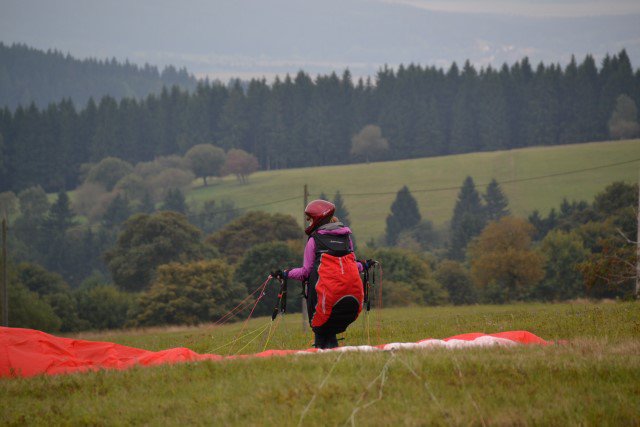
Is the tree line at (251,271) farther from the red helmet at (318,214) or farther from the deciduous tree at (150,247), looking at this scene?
the red helmet at (318,214)

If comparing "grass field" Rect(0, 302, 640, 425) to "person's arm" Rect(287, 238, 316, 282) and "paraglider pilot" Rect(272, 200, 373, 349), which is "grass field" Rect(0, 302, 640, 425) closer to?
"paraglider pilot" Rect(272, 200, 373, 349)

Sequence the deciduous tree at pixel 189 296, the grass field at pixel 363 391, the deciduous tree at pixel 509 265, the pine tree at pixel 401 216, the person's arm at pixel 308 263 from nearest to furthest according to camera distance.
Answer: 1. the grass field at pixel 363 391
2. the person's arm at pixel 308 263
3. the deciduous tree at pixel 189 296
4. the deciduous tree at pixel 509 265
5. the pine tree at pixel 401 216

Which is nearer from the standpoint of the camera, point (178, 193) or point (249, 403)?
point (249, 403)

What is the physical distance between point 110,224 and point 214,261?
94418mm

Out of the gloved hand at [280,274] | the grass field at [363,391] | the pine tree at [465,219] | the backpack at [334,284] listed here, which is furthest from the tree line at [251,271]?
the grass field at [363,391]

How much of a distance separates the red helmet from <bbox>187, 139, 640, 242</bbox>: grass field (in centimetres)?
13724

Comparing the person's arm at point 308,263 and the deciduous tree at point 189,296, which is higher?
the person's arm at point 308,263

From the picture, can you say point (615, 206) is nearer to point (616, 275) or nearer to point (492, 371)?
point (616, 275)

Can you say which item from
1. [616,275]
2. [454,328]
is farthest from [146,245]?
[454,328]

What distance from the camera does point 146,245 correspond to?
9869cm

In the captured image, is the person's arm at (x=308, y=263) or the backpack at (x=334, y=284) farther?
the person's arm at (x=308, y=263)

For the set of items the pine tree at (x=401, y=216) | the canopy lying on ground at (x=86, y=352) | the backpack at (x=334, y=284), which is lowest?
the pine tree at (x=401, y=216)

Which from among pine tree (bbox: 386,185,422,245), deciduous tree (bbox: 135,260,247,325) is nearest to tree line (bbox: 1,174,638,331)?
deciduous tree (bbox: 135,260,247,325)

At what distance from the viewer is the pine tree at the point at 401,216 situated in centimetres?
15600
